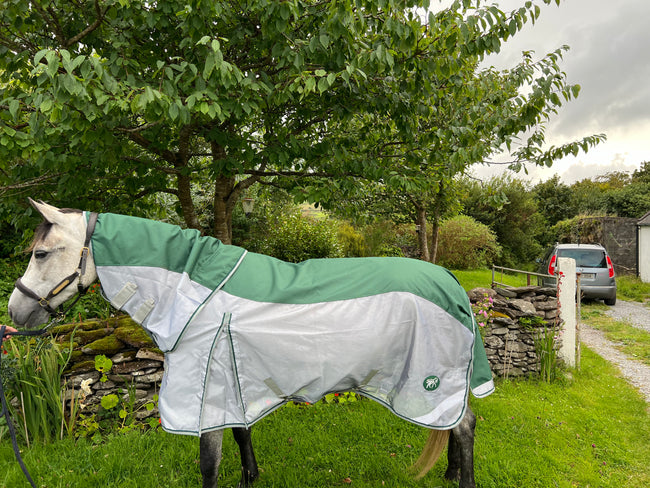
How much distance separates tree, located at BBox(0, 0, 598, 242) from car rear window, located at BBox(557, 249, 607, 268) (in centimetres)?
764

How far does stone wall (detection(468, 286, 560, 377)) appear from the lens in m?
5.26

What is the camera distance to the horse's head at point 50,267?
2.16 m

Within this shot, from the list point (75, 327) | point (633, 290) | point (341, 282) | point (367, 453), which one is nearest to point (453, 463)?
point (367, 453)

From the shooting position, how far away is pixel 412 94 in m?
4.28

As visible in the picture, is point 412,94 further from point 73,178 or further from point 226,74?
point 73,178

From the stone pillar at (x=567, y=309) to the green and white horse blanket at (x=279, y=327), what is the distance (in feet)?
12.2

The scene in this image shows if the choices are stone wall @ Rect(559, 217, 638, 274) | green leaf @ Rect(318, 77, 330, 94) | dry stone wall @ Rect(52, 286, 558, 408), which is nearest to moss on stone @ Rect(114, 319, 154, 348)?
dry stone wall @ Rect(52, 286, 558, 408)

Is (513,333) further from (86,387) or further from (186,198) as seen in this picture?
(86,387)

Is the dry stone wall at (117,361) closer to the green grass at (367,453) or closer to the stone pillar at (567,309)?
the green grass at (367,453)

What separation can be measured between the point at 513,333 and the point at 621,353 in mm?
3404

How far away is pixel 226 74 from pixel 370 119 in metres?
2.54

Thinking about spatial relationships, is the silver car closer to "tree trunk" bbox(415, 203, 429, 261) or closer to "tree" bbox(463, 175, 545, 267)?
"tree trunk" bbox(415, 203, 429, 261)

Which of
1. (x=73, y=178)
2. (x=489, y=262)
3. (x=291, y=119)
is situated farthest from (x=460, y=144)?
(x=489, y=262)

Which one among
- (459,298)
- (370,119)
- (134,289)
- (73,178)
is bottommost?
(459,298)
